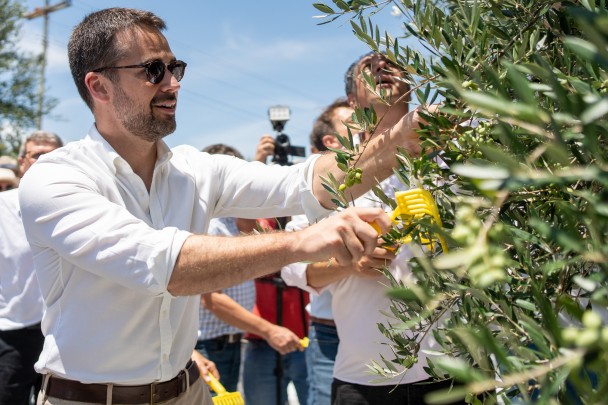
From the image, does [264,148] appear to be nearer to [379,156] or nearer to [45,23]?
[379,156]

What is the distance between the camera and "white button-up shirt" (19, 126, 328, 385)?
2.00m

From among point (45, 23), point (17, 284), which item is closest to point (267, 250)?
point (17, 284)

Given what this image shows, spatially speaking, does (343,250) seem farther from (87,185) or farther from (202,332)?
(202,332)

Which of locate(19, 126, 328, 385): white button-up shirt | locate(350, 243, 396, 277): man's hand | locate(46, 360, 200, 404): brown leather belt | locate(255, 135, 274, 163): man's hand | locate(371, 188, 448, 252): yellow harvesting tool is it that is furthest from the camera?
locate(255, 135, 274, 163): man's hand

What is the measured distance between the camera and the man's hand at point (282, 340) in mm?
4672

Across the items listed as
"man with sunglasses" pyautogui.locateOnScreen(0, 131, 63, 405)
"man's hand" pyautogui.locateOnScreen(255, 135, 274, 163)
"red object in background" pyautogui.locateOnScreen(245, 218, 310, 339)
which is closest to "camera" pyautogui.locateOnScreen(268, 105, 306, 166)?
"man's hand" pyautogui.locateOnScreen(255, 135, 274, 163)

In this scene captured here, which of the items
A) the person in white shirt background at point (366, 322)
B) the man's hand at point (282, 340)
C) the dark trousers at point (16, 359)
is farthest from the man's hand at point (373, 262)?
the dark trousers at point (16, 359)

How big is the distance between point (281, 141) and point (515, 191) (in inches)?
201

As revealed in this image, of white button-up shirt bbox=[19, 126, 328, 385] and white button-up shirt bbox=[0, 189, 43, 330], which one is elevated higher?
white button-up shirt bbox=[19, 126, 328, 385]

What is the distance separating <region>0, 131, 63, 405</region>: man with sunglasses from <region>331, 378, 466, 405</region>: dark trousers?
2363 millimetres

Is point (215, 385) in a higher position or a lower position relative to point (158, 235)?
lower

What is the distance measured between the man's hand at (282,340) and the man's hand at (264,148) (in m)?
1.52

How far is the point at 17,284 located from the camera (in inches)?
174

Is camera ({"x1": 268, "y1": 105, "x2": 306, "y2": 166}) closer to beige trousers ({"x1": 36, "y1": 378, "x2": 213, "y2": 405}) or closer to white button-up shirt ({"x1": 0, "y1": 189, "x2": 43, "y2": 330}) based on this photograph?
white button-up shirt ({"x1": 0, "y1": 189, "x2": 43, "y2": 330})
